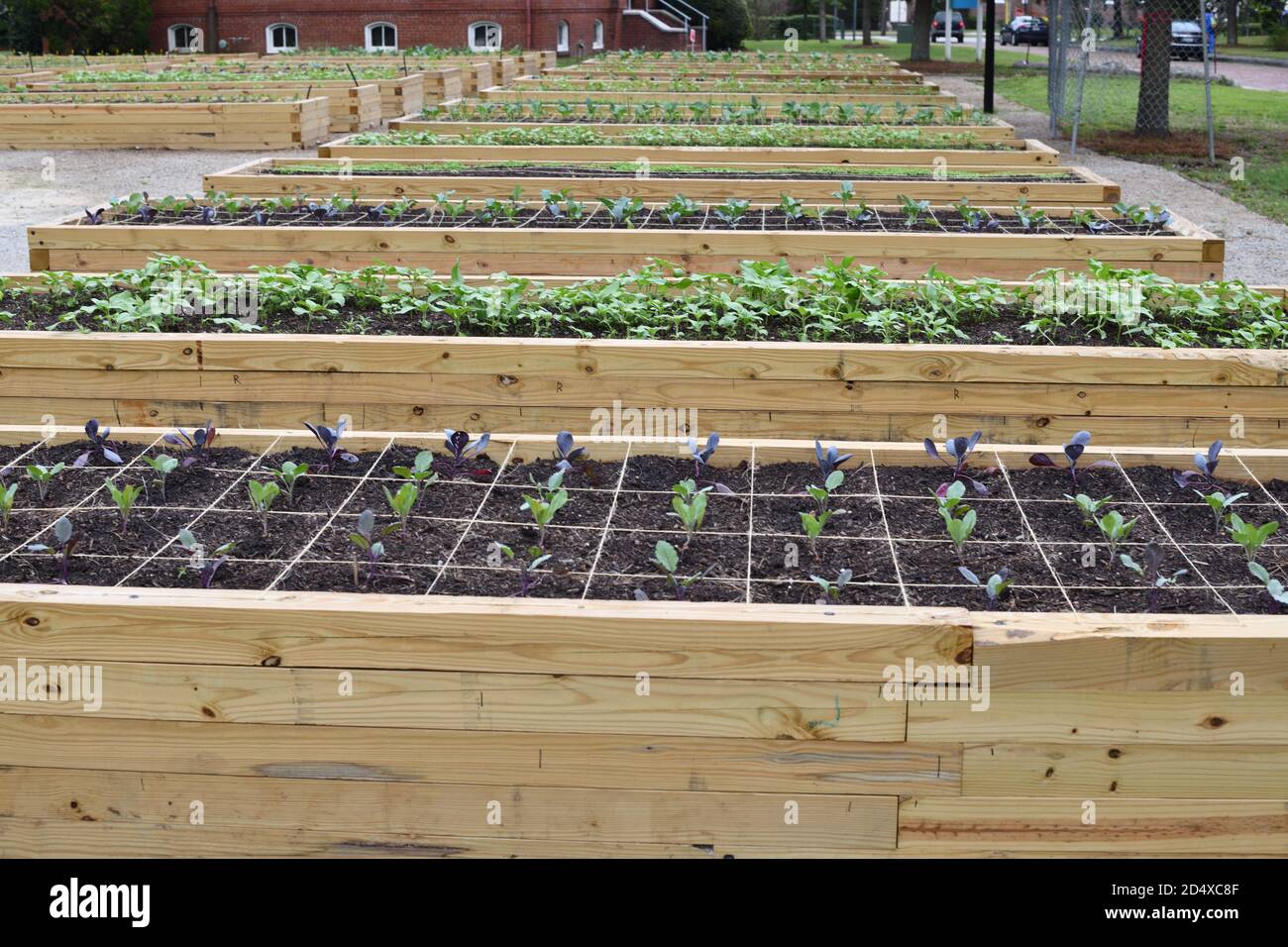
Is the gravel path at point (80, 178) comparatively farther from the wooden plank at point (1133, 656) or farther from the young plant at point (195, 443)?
the wooden plank at point (1133, 656)

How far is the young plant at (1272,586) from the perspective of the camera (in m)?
2.73

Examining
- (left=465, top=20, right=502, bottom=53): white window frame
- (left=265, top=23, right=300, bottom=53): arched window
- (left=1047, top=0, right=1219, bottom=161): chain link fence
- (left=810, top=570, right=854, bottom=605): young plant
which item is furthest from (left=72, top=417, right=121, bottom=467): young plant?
(left=265, top=23, right=300, bottom=53): arched window

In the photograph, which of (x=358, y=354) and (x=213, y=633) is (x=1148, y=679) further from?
(x=358, y=354)

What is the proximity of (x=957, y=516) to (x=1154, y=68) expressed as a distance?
46.6 feet

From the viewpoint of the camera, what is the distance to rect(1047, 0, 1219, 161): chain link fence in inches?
586

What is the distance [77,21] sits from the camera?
27.8 metres

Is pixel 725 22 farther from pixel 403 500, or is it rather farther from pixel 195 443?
pixel 403 500

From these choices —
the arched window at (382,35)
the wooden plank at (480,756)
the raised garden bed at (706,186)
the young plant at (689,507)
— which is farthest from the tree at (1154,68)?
the arched window at (382,35)

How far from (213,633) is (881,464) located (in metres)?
1.87

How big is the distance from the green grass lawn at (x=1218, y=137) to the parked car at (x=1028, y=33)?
78.1 ft

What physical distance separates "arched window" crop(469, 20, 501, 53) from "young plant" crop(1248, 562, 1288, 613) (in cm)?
2864

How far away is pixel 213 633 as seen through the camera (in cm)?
265

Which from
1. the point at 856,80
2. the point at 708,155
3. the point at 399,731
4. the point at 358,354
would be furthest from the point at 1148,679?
the point at 856,80

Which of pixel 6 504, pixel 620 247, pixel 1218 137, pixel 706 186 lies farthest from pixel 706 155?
pixel 1218 137
